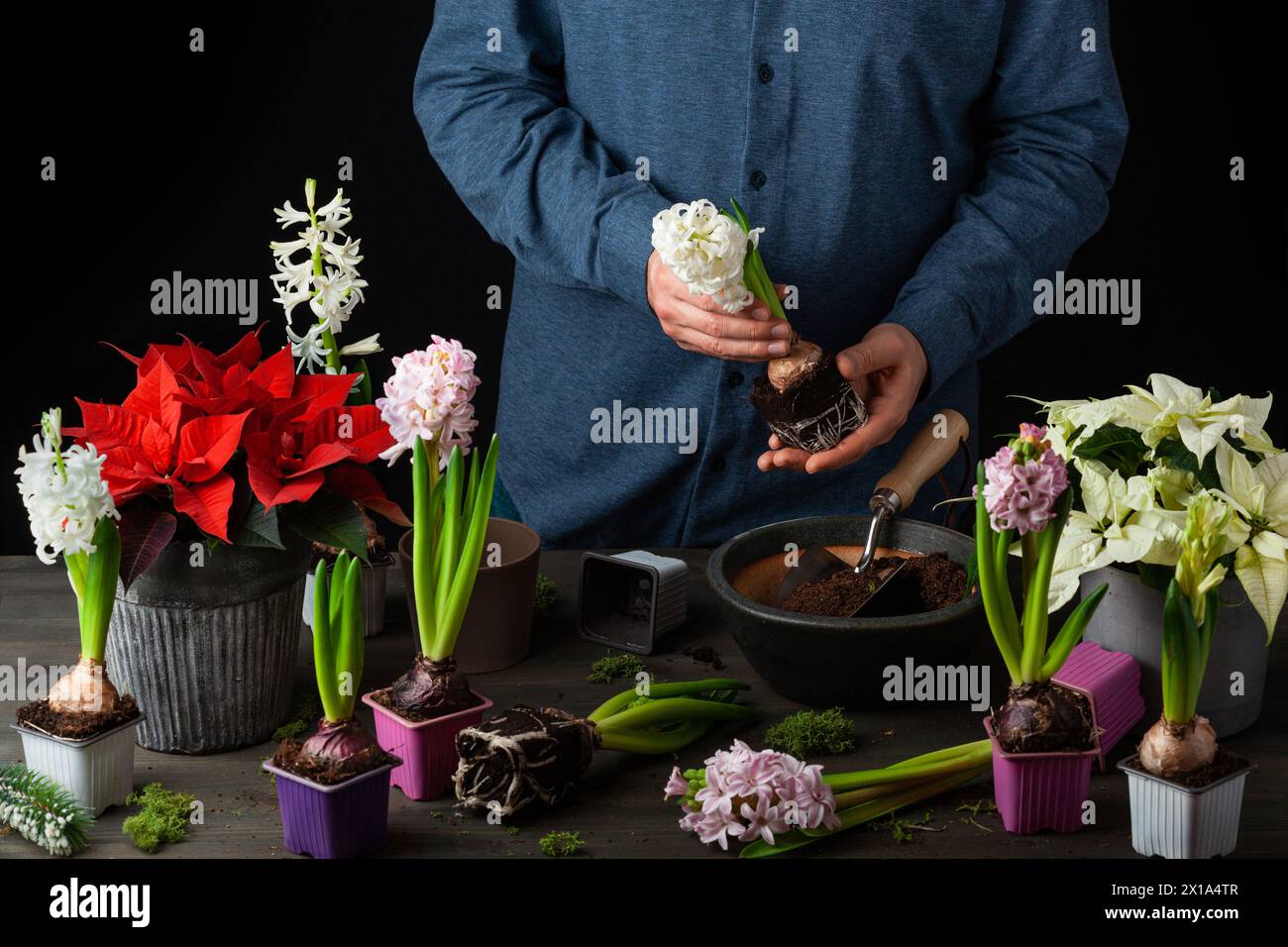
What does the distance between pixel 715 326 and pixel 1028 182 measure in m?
0.70

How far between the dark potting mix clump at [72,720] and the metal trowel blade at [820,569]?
800 mm

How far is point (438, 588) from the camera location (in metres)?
1.64

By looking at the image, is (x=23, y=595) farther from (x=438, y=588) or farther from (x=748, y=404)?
(x=748, y=404)

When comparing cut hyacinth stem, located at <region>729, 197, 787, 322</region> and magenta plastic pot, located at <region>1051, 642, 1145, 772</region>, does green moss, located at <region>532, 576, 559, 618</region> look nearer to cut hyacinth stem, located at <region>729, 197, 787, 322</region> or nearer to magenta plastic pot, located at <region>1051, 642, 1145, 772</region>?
cut hyacinth stem, located at <region>729, 197, 787, 322</region>

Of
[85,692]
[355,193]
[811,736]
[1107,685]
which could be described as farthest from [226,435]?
[355,193]

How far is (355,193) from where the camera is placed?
12.0 ft

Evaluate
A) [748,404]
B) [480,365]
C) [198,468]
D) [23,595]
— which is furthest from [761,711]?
[480,365]

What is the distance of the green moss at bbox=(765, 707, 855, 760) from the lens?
167 cm

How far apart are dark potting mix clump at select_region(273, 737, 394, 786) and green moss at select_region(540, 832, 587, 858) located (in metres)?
0.18

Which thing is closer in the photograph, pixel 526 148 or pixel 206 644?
pixel 206 644

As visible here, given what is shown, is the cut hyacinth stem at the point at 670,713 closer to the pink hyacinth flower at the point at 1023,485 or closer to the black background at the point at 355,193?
the pink hyacinth flower at the point at 1023,485

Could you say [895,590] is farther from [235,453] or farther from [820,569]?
[235,453]

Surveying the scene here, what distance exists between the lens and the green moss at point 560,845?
1464 mm

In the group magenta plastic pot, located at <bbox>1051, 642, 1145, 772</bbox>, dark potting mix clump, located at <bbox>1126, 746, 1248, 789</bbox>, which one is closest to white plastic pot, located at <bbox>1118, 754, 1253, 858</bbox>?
dark potting mix clump, located at <bbox>1126, 746, 1248, 789</bbox>
